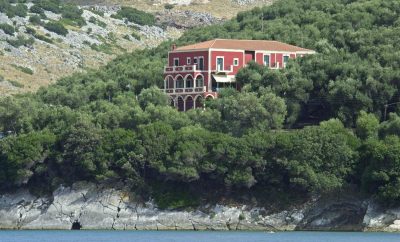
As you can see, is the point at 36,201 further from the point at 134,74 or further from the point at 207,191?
the point at 134,74

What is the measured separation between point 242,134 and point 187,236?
16577 mm

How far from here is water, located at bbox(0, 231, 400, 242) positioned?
357 ft

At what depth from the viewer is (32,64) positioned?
186 m

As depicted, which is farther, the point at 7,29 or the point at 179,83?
the point at 7,29

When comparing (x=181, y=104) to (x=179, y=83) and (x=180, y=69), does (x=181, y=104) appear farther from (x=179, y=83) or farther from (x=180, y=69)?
(x=180, y=69)

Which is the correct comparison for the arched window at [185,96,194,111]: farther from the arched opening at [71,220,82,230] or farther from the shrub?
the shrub

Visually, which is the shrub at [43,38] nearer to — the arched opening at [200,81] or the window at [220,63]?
the window at [220,63]

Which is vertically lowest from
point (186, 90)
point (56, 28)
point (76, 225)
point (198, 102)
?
point (76, 225)

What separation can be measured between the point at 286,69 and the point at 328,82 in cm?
469

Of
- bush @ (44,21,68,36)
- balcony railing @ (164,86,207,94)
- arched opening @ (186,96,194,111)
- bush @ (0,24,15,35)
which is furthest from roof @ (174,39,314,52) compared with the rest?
bush @ (44,21,68,36)

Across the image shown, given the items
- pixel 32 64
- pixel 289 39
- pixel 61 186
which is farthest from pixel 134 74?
pixel 32 64

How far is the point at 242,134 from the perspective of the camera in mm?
127938

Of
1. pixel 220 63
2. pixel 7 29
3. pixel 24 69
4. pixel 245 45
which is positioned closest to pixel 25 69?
pixel 24 69

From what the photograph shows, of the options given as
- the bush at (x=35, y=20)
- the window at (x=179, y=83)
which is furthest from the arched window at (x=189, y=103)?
the bush at (x=35, y=20)
